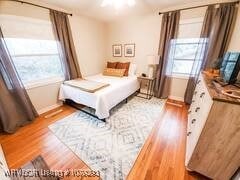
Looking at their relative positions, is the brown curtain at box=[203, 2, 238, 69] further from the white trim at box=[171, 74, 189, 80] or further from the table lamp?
the table lamp

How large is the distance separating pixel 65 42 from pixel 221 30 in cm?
339

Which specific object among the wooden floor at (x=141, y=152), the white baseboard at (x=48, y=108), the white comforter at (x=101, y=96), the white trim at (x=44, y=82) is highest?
the white trim at (x=44, y=82)

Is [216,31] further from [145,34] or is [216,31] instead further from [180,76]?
[145,34]

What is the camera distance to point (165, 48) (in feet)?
9.85

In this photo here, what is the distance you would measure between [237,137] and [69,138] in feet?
6.97

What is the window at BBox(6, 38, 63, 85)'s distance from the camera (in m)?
2.24

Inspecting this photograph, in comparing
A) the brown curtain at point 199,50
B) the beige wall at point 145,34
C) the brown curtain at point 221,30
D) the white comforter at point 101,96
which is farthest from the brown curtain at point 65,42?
the brown curtain at point 221,30

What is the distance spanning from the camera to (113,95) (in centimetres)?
246

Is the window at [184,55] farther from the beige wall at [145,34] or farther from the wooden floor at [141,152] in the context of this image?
the wooden floor at [141,152]

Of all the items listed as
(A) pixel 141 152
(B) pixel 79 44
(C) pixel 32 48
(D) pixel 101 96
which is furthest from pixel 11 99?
(A) pixel 141 152

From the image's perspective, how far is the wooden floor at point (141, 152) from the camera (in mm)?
1402

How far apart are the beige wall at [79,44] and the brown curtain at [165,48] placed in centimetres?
204

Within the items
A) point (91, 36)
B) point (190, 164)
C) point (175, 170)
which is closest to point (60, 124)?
point (175, 170)

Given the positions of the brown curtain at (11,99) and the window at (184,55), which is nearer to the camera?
the brown curtain at (11,99)
